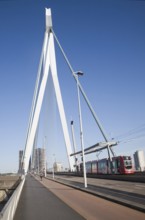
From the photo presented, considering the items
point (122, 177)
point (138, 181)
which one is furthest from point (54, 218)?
point (122, 177)

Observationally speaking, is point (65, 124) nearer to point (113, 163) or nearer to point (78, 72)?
point (113, 163)

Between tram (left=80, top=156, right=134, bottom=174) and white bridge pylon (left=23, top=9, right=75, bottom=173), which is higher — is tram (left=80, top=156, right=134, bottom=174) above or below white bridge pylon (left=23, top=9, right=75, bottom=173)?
below

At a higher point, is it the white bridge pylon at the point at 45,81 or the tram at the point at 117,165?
the white bridge pylon at the point at 45,81

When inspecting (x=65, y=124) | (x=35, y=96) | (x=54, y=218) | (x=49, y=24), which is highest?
(x=49, y=24)

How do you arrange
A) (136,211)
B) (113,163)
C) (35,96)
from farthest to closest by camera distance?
(35,96) → (113,163) → (136,211)

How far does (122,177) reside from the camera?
3114 cm

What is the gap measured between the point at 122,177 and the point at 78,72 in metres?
14.8

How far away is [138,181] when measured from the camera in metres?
27.0

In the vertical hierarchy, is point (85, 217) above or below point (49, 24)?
below

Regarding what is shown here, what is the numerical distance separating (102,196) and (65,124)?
32922 millimetres

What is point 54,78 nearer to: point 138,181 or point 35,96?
point 35,96

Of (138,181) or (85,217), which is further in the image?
(138,181)

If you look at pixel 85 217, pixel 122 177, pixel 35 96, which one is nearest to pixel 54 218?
pixel 85 217

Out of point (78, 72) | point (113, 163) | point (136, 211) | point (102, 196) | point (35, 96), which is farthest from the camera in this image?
point (35, 96)
